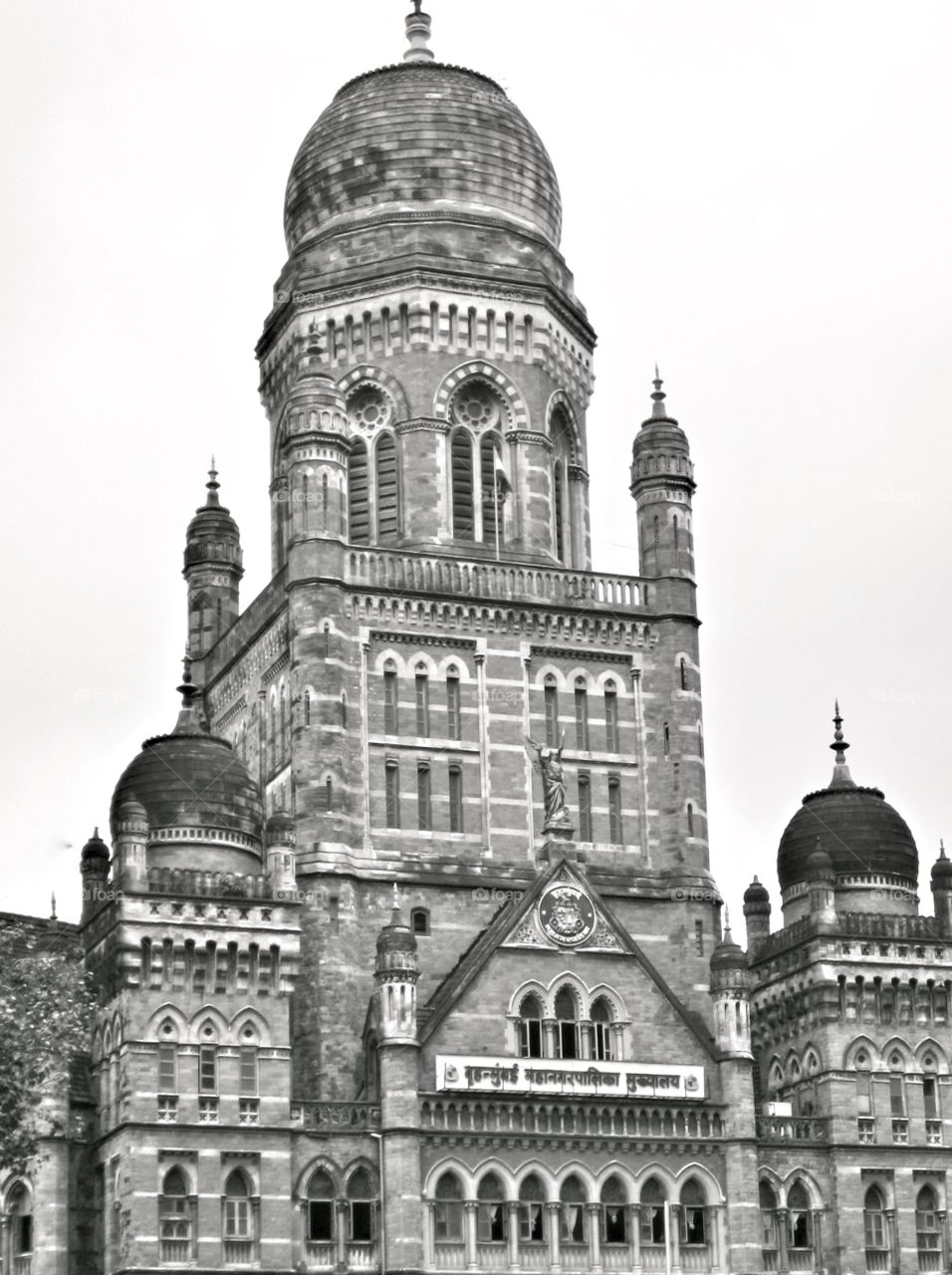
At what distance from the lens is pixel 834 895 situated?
85188 mm

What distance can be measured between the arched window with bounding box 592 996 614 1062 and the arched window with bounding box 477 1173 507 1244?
483 centimetres

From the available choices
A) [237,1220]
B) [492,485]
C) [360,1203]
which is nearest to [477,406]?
[492,485]

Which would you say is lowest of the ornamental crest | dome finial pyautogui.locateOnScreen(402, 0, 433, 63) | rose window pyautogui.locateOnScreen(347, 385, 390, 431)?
the ornamental crest

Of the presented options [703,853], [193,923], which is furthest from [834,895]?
[193,923]

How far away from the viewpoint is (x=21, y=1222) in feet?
250

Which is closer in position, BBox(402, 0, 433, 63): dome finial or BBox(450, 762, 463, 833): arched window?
BBox(450, 762, 463, 833): arched window

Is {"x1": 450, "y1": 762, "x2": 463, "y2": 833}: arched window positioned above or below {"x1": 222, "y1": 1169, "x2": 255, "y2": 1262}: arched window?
above

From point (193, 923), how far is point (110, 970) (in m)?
2.60

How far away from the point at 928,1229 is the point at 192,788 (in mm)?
24101

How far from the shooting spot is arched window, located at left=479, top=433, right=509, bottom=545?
8844 cm

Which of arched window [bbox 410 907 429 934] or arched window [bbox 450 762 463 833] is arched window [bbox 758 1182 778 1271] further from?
arched window [bbox 450 762 463 833]

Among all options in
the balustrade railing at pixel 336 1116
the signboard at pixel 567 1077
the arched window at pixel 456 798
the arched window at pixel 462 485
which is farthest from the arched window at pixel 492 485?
the balustrade railing at pixel 336 1116

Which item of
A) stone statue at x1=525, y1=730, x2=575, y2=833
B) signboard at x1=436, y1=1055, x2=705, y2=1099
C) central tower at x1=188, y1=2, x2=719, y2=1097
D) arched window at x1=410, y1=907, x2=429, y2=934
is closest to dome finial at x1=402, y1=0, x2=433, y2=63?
central tower at x1=188, y1=2, x2=719, y2=1097

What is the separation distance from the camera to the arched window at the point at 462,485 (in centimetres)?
8825
